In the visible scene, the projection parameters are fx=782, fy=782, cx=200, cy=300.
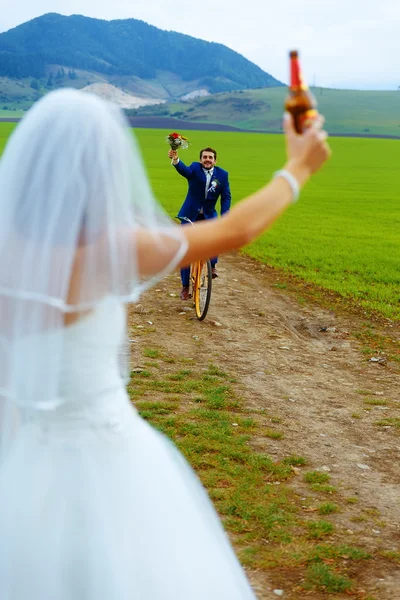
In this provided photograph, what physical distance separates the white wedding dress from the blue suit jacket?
9.40m

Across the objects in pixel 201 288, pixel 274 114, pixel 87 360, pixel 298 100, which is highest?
pixel 274 114

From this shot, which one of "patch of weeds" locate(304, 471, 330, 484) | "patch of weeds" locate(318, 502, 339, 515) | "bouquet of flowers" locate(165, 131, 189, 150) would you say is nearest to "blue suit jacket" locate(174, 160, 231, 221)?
"bouquet of flowers" locate(165, 131, 189, 150)

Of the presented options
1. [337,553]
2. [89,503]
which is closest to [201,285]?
[337,553]

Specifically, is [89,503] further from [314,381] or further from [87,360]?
[314,381]

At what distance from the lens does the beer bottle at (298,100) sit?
2.34m

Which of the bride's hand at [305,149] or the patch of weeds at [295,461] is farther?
the patch of weeds at [295,461]

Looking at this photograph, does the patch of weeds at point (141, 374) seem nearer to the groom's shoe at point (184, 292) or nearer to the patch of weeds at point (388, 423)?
the patch of weeds at point (388, 423)

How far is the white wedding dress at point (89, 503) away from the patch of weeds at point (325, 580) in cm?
226

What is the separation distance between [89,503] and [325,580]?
273cm

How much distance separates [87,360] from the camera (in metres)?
2.55

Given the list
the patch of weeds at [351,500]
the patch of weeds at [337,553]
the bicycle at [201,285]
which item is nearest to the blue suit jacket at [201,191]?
the bicycle at [201,285]

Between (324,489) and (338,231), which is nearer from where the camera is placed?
(324,489)

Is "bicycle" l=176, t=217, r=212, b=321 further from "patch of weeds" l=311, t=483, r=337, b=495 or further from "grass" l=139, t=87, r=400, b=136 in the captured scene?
"grass" l=139, t=87, r=400, b=136

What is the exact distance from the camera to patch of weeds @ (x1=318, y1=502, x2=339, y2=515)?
5.88 metres
